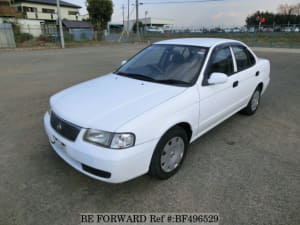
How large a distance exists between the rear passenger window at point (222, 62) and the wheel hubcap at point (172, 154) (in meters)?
1.07

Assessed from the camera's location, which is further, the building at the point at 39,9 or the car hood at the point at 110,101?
the building at the point at 39,9

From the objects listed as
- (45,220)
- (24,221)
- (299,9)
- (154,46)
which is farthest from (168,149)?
(299,9)

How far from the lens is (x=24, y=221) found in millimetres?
2031

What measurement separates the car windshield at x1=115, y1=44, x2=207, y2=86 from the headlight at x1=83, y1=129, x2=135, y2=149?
107 cm

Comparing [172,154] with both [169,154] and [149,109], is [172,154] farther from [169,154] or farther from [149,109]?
[149,109]

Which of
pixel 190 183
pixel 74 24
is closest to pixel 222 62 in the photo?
pixel 190 183

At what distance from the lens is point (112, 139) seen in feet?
6.53

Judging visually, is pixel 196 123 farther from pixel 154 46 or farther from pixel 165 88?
pixel 154 46

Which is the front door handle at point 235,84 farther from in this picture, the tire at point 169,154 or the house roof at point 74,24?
the house roof at point 74,24

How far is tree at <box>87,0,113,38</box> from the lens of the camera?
29.6m

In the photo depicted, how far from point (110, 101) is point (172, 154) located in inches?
37.3

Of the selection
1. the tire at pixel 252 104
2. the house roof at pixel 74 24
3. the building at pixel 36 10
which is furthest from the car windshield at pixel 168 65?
the house roof at pixel 74 24

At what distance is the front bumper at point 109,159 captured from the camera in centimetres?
198

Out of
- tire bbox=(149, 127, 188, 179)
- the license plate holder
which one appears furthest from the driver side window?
the license plate holder
